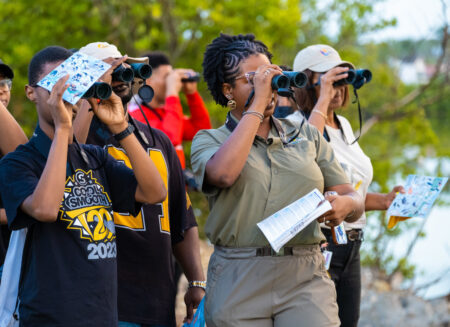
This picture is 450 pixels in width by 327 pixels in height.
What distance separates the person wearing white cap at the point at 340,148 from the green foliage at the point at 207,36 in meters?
5.70

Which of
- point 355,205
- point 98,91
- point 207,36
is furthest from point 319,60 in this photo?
point 207,36

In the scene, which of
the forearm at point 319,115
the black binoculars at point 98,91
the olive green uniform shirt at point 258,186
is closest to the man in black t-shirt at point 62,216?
the black binoculars at point 98,91

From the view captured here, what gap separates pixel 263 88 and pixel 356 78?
49.7 inches

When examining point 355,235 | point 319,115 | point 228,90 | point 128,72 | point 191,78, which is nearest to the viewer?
point 128,72

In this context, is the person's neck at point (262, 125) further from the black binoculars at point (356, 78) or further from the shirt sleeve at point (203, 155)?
the black binoculars at point (356, 78)

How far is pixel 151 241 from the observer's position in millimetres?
3496

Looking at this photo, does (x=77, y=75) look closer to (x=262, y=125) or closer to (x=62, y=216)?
(x=62, y=216)

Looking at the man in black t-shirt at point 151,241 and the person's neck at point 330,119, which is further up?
the person's neck at point 330,119

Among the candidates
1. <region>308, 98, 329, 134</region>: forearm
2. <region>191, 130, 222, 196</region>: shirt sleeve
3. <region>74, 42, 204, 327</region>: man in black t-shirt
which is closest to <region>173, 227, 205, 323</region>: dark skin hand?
<region>74, 42, 204, 327</region>: man in black t-shirt

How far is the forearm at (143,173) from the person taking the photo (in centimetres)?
309

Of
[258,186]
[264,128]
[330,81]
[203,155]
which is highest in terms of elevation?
[330,81]

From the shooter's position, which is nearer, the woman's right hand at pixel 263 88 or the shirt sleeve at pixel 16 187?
the shirt sleeve at pixel 16 187

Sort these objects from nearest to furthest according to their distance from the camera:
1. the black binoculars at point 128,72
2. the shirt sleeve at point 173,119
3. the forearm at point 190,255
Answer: the black binoculars at point 128,72
the forearm at point 190,255
the shirt sleeve at point 173,119

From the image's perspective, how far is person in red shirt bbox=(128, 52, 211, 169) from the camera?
16.6 feet
